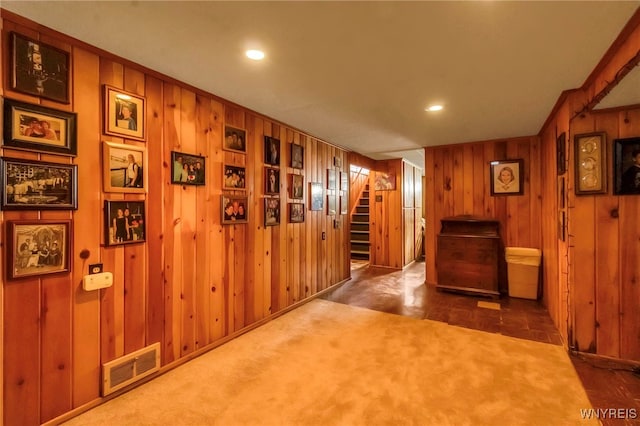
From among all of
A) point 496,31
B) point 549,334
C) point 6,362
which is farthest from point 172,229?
point 549,334

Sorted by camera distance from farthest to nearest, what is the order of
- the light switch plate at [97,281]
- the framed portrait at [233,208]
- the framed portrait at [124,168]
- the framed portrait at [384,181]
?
the framed portrait at [384,181], the framed portrait at [233,208], the framed portrait at [124,168], the light switch plate at [97,281]

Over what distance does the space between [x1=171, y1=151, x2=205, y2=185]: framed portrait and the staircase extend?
516 cm

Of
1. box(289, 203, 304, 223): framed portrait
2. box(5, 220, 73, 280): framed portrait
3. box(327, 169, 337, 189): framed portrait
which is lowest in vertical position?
box(5, 220, 73, 280): framed portrait

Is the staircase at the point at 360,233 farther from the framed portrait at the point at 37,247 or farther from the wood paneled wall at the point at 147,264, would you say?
the framed portrait at the point at 37,247

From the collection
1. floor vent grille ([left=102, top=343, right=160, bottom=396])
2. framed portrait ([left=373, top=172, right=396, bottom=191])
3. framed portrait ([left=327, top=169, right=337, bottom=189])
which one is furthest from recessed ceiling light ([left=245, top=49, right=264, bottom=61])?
framed portrait ([left=373, top=172, right=396, bottom=191])

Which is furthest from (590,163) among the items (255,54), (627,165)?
(255,54)

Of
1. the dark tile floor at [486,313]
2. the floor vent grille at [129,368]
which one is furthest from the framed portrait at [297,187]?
the floor vent grille at [129,368]

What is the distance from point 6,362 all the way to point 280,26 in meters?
2.32

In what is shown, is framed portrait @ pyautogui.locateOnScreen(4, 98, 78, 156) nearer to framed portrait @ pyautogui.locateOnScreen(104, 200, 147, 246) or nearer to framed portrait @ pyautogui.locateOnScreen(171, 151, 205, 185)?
framed portrait @ pyautogui.locateOnScreen(104, 200, 147, 246)

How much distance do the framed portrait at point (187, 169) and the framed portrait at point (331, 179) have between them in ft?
7.52

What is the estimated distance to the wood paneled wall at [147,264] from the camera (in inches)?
65.2

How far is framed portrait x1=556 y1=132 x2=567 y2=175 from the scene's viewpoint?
110 inches

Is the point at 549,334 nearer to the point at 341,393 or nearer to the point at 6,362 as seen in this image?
the point at 341,393

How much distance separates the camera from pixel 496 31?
1.67 m
